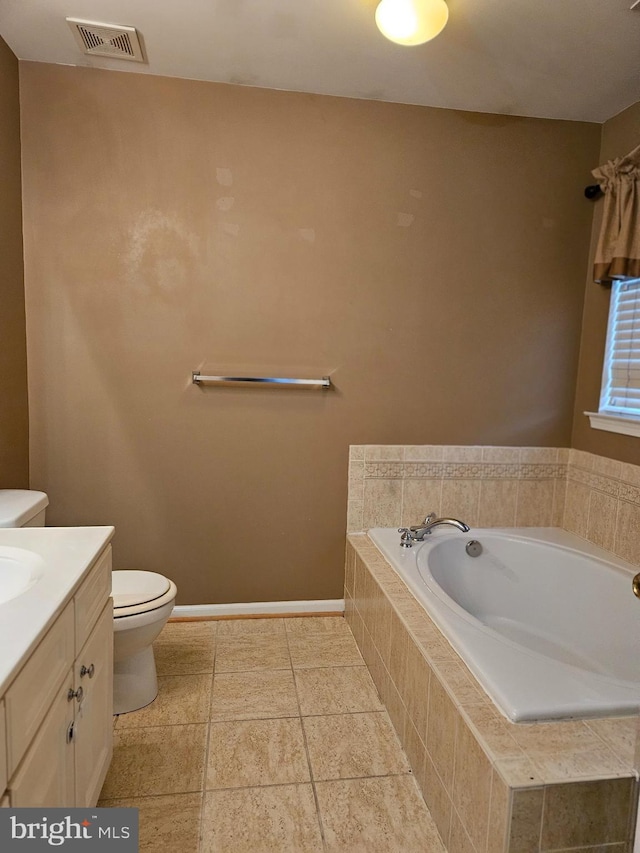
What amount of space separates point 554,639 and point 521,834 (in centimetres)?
130

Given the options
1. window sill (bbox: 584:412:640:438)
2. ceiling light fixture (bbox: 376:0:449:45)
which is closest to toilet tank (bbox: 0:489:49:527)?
ceiling light fixture (bbox: 376:0:449:45)

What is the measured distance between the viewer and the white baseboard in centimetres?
265

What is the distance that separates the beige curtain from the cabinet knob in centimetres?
252

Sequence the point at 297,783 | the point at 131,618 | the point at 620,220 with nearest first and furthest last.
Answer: the point at 297,783 → the point at 131,618 → the point at 620,220

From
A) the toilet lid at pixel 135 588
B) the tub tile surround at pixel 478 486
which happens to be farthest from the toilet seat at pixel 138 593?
the tub tile surround at pixel 478 486

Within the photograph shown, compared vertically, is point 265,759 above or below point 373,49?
below

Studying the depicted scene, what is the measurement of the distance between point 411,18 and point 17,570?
199cm

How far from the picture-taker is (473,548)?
8.25ft

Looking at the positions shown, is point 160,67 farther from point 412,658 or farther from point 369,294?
point 412,658

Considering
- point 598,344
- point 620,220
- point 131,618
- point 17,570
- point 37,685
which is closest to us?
point 37,685

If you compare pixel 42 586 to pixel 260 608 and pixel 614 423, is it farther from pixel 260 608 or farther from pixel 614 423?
pixel 614 423

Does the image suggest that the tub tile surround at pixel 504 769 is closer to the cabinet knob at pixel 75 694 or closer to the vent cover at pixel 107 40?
the cabinet knob at pixel 75 694

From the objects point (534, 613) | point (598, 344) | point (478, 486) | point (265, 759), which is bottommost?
point (265, 759)

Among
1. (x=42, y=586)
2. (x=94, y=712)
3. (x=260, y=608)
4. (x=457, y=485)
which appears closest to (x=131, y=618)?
(x=94, y=712)
